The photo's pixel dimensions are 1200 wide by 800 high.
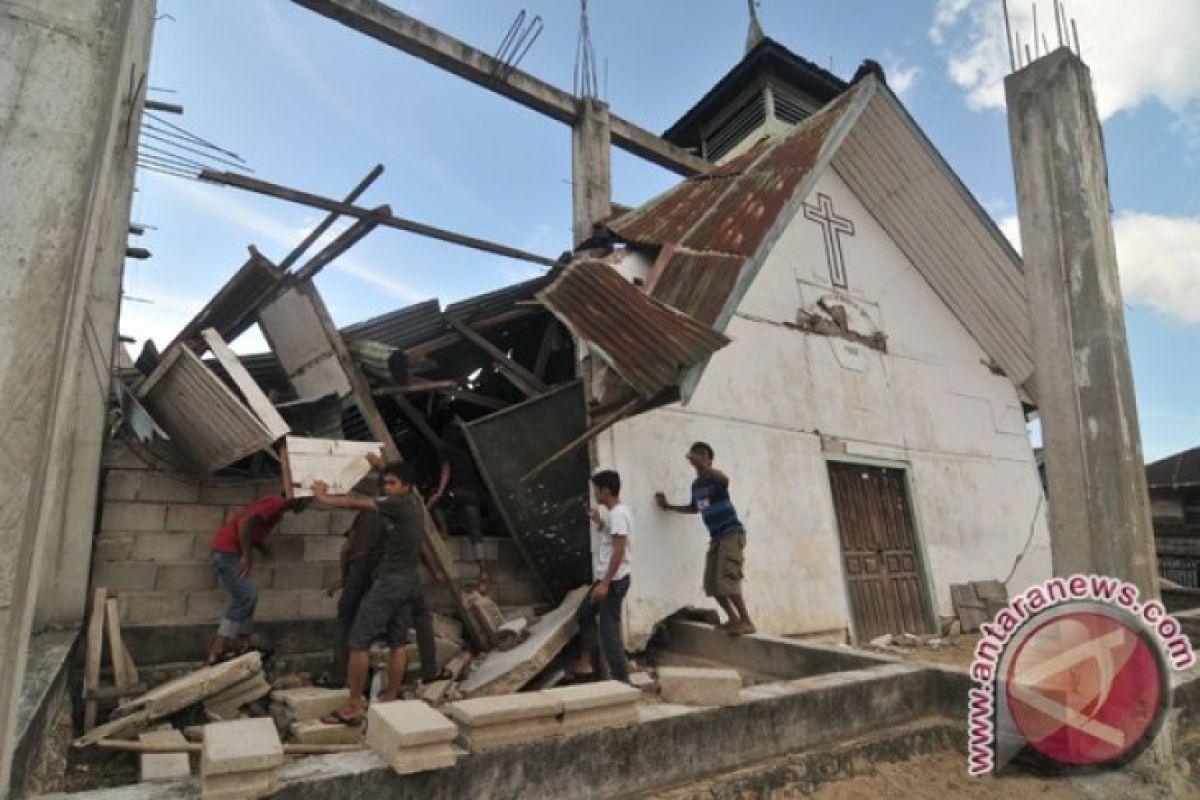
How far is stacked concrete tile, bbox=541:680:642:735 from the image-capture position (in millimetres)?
3422

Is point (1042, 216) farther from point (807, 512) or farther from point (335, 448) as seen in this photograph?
point (335, 448)

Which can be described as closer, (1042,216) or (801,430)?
(1042,216)

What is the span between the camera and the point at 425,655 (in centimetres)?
509

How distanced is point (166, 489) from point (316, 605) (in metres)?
1.65

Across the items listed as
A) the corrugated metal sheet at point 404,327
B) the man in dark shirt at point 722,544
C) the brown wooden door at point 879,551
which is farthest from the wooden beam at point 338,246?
the brown wooden door at point 879,551

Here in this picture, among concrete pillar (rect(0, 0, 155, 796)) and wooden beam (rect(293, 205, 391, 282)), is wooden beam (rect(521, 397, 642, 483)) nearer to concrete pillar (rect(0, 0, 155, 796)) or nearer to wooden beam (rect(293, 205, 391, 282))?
wooden beam (rect(293, 205, 391, 282))

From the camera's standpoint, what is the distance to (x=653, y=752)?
3592mm

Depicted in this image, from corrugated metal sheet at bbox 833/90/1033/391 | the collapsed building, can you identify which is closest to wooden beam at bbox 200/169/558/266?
the collapsed building

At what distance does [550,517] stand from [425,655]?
2001 millimetres

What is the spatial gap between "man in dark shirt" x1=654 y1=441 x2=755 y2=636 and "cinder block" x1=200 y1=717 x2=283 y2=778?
4184mm

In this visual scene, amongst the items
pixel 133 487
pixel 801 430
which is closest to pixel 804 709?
pixel 801 430

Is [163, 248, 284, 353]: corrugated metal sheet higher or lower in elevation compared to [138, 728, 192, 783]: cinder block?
higher

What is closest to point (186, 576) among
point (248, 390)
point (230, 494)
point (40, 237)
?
point (230, 494)

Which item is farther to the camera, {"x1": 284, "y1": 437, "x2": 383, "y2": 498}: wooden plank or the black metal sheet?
the black metal sheet
